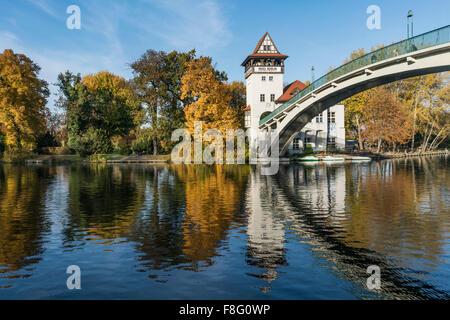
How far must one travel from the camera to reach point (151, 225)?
12305mm

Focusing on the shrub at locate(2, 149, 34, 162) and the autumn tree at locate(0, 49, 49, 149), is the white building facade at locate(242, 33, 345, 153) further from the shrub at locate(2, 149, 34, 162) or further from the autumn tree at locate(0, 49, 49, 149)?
the shrub at locate(2, 149, 34, 162)

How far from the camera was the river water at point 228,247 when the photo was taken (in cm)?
701

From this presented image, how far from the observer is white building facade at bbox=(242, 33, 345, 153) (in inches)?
2419

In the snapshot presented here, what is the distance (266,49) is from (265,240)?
2207 inches

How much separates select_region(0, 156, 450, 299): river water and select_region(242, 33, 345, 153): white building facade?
4395 cm

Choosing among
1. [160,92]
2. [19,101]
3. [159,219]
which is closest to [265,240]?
[159,219]

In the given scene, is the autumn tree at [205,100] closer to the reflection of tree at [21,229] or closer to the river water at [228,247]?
the reflection of tree at [21,229]

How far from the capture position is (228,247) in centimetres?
962

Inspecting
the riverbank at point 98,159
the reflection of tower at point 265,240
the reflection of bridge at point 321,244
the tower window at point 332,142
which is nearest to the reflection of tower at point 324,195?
the reflection of bridge at point 321,244

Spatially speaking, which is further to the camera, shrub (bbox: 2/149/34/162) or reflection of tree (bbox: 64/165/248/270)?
shrub (bbox: 2/149/34/162)

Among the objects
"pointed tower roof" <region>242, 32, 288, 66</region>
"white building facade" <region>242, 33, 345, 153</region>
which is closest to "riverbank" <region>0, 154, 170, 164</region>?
"white building facade" <region>242, 33, 345, 153</region>

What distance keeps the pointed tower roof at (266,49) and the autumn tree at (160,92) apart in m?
10.6
